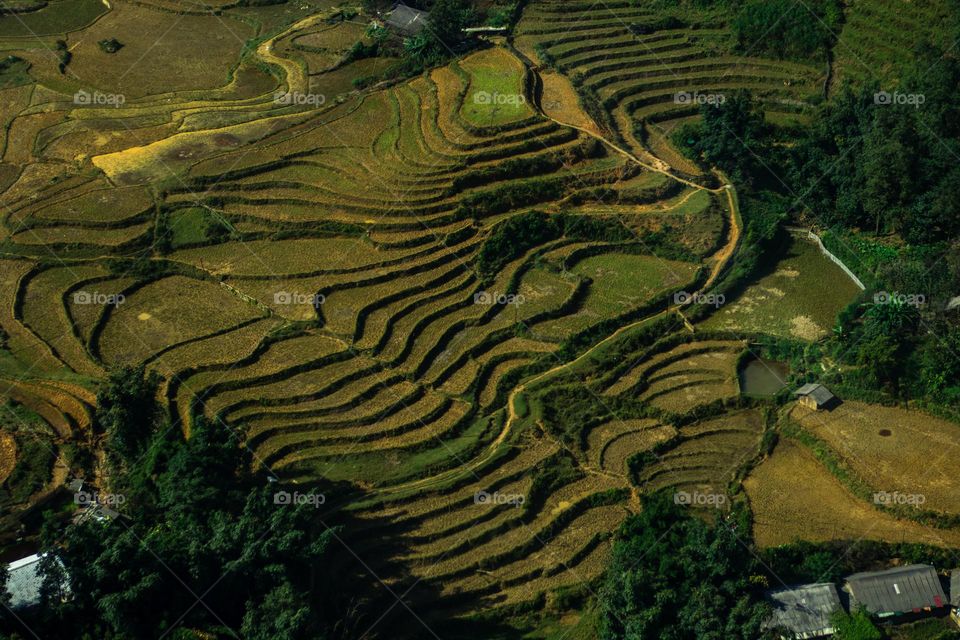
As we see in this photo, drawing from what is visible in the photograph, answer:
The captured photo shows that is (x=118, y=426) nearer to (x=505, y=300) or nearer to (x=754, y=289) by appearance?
(x=505, y=300)

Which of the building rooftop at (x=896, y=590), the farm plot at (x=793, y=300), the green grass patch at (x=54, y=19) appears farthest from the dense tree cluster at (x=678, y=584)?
the green grass patch at (x=54, y=19)

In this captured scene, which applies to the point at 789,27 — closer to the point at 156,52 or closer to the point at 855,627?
the point at 855,627

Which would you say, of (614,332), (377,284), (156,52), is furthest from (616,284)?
(156,52)

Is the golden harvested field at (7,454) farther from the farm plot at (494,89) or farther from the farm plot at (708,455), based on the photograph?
the farm plot at (494,89)

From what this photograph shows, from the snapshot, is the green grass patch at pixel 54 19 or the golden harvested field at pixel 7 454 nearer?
the golden harvested field at pixel 7 454

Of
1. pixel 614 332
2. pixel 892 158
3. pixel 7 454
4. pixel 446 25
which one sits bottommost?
Result: pixel 7 454

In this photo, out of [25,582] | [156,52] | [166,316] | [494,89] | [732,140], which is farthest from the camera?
[156,52]

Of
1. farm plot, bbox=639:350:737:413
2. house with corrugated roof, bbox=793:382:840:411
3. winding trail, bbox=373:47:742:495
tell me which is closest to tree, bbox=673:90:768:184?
winding trail, bbox=373:47:742:495
